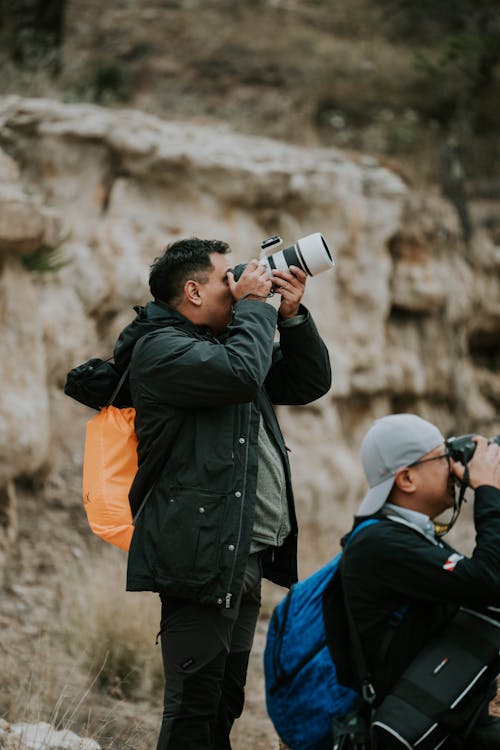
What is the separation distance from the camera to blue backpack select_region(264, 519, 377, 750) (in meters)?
2.56

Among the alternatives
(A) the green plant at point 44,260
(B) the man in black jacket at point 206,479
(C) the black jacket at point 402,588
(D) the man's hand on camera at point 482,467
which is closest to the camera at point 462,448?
(D) the man's hand on camera at point 482,467

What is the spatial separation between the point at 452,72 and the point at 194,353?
11810mm

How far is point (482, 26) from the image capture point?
517 inches

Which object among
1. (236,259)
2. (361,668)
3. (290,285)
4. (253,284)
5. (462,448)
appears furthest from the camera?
(236,259)

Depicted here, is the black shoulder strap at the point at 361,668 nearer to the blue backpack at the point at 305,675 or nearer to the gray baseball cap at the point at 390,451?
the blue backpack at the point at 305,675

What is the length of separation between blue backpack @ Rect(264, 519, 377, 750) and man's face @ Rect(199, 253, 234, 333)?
84 cm

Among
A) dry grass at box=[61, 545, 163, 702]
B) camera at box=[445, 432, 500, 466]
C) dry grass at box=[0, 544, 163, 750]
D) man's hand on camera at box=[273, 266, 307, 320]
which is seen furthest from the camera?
dry grass at box=[61, 545, 163, 702]

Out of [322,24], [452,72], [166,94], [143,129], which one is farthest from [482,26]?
[143,129]

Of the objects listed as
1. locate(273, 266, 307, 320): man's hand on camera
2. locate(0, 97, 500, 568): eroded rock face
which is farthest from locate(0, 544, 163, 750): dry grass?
locate(273, 266, 307, 320): man's hand on camera

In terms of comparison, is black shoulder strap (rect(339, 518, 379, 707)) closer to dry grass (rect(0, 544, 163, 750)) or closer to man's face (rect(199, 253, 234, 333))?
man's face (rect(199, 253, 234, 333))

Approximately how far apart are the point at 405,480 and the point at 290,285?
76cm

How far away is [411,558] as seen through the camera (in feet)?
8.31

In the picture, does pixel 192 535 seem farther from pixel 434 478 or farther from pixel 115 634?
pixel 115 634

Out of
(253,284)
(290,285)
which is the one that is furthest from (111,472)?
(290,285)
